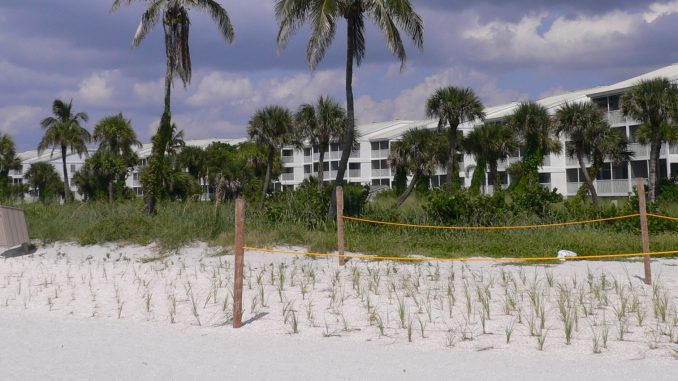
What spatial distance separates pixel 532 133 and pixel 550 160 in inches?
A: 731

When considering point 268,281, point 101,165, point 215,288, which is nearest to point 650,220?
point 268,281

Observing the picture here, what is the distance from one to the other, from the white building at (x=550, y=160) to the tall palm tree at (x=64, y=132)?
17.4m

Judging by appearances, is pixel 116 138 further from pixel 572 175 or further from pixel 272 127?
pixel 572 175

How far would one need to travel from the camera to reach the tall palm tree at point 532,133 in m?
42.5

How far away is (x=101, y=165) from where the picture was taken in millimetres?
60562

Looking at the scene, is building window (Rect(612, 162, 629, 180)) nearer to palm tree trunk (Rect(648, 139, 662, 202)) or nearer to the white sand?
palm tree trunk (Rect(648, 139, 662, 202))

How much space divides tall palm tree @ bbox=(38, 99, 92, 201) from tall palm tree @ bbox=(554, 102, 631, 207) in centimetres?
3813

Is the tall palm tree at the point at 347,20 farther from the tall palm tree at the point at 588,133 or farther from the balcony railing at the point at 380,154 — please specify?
the balcony railing at the point at 380,154

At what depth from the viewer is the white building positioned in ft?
167

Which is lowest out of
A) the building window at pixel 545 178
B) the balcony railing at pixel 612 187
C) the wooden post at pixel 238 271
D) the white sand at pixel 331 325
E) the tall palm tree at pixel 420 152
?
the white sand at pixel 331 325

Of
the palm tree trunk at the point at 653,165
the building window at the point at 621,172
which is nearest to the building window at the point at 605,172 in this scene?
the building window at the point at 621,172

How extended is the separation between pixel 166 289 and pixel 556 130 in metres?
32.7

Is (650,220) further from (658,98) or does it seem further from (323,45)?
(658,98)

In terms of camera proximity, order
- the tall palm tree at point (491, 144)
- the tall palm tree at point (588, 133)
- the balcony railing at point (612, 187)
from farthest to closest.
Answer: the balcony railing at point (612, 187) < the tall palm tree at point (491, 144) < the tall palm tree at point (588, 133)
